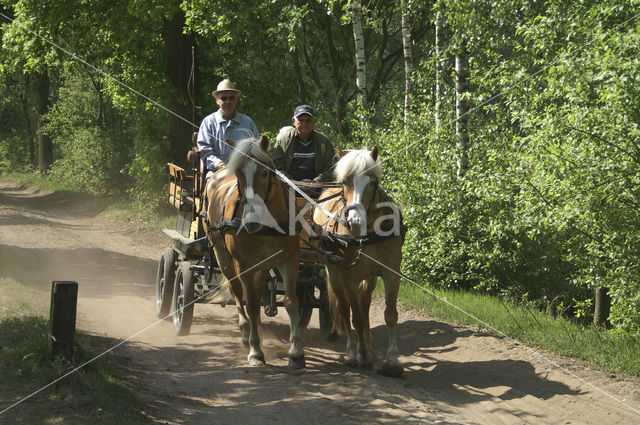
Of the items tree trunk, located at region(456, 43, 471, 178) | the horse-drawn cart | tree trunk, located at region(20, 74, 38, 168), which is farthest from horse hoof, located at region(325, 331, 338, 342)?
tree trunk, located at region(20, 74, 38, 168)

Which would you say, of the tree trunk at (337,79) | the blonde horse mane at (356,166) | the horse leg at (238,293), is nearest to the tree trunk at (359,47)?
the tree trunk at (337,79)

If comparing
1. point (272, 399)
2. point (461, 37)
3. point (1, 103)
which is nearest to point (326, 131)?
point (461, 37)

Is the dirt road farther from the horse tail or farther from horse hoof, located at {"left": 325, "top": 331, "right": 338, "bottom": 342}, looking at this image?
the horse tail

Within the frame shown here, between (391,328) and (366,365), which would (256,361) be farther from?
(391,328)

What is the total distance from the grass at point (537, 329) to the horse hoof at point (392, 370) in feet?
5.40

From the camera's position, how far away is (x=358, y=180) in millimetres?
6148

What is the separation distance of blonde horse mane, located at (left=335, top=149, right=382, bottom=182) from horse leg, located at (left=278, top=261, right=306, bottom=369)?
1192 mm

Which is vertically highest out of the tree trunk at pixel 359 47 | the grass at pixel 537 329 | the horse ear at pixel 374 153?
the tree trunk at pixel 359 47

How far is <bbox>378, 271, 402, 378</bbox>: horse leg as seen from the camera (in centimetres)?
648

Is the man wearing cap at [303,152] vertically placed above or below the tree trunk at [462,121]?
below

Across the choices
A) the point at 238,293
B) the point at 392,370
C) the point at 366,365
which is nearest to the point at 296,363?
the point at 366,365

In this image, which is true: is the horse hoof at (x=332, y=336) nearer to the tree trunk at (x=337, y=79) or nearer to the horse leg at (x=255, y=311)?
the horse leg at (x=255, y=311)

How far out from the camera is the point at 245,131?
8164 mm

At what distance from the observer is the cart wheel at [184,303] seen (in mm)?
8062
